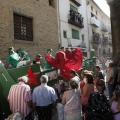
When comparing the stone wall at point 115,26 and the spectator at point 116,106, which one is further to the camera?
the stone wall at point 115,26

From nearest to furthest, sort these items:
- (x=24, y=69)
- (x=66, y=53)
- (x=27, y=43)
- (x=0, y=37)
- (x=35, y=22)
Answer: (x=24, y=69) → (x=66, y=53) → (x=0, y=37) → (x=27, y=43) → (x=35, y=22)

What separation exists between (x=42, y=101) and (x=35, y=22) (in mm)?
9270

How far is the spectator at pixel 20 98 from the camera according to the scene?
4215 millimetres

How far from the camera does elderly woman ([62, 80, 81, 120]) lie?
4.07 meters

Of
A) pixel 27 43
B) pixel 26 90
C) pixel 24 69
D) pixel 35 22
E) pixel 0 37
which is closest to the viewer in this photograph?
pixel 26 90

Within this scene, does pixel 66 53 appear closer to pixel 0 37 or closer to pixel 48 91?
pixel 48 91

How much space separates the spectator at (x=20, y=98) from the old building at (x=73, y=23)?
39.7 feet

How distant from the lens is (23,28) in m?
12.1

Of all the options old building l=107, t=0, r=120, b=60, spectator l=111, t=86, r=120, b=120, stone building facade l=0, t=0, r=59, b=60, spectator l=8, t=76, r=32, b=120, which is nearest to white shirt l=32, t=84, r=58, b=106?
spectator l=8, t=76, r=32, b=120

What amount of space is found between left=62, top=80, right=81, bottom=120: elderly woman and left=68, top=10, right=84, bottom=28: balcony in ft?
48.0

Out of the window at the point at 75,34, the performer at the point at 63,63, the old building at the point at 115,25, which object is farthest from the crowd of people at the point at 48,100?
the window at the point at 75,34

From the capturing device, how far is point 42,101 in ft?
14.1

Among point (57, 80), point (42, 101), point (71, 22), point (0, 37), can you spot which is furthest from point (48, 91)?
point (71, 22)

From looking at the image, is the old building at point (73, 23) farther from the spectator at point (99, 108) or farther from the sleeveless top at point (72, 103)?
the spectator at point (99, 108)
